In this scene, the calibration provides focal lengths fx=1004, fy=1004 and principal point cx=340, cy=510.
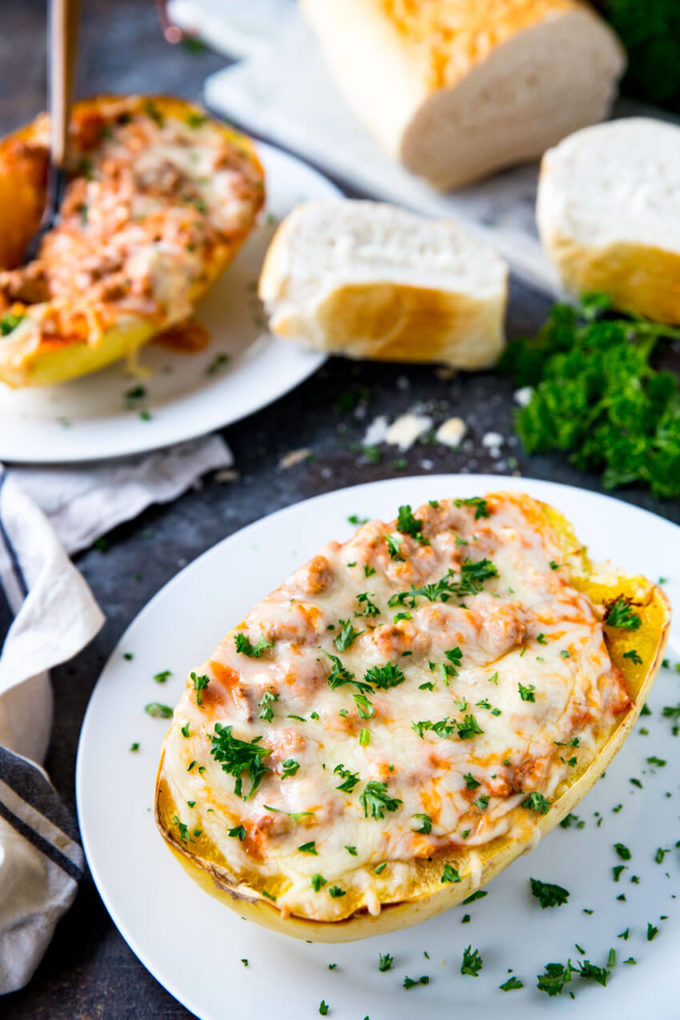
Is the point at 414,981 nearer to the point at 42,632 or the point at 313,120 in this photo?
the point at 42,632

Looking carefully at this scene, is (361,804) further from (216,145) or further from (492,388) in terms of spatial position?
(216,145)

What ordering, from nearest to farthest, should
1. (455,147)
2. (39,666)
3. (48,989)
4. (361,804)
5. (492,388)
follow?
(361,804), (48,989), (39,666), (492,388), (455,147)

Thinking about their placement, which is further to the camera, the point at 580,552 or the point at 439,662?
the point at 580,552

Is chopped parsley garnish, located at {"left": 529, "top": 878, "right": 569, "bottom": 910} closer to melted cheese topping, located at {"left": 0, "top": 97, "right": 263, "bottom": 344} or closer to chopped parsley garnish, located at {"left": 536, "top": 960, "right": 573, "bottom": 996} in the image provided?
chopped parsley garnish, located at {"left": 536, "top": 960, "right": 573, "bottom": 996}

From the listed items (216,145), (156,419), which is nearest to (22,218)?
(216,145)

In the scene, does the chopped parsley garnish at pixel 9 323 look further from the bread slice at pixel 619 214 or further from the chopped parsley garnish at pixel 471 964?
the chopped parsley garnish at pixel 471 964

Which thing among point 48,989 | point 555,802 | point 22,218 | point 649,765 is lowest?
point 48,989

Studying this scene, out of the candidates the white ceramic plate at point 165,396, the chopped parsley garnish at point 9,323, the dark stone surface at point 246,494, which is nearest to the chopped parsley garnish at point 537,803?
the dark stone surface at point 246,494

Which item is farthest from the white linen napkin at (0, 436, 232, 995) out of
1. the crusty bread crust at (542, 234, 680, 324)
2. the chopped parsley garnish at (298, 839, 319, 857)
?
the crusty bread crust at (542, 234, 680, 324)

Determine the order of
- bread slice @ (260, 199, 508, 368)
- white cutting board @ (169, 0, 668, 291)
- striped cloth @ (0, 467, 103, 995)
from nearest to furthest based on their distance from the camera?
striped cloth @ (0, 467, 103, 995) → bread slice @ (260, 199, 508, 368) → white cutting board @ (169, 0, 668, 291)
